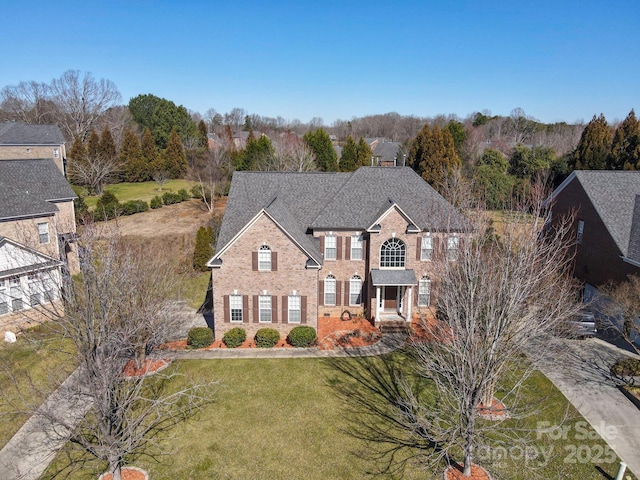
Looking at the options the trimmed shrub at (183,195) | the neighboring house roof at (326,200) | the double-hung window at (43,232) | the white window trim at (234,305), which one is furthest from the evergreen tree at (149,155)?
the white window trim at (234,305)

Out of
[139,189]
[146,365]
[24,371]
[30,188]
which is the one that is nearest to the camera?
[146,365]

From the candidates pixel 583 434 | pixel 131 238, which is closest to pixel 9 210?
pixel 131 238

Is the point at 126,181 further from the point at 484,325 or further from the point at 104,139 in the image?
the point at 484,325

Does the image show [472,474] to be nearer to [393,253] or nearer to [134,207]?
[393,253]

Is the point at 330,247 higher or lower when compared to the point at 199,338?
higher

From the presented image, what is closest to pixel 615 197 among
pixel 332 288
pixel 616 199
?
pixel 616 199

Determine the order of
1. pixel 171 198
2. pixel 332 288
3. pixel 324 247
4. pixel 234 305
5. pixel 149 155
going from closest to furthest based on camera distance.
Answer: pixel 234 305 < pixel 324 247 < pixel 332 288 < pixel 171 198 < pixel 149 155

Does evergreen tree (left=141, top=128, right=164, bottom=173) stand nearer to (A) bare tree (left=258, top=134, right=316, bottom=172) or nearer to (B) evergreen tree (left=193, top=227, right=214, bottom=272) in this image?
(A) bare tree (left=258, top=134, right=316, bottom=172)
